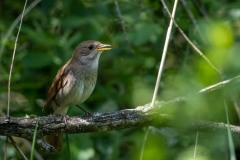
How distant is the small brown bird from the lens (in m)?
4.92

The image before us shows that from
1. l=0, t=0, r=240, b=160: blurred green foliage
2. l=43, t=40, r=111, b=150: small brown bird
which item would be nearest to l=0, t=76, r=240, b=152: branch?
l=43, t=40, r=111, b=150: small brown bird

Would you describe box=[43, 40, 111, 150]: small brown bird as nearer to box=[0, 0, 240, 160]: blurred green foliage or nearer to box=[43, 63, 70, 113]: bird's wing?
box=[43, 63, 70, 113]: bird's wing

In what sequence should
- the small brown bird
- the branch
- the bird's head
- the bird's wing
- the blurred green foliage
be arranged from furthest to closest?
the blurred green foliage → the bird's head → the bird's wing → the small brown bird → the branch

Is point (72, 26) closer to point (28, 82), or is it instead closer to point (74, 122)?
point (28, 82)

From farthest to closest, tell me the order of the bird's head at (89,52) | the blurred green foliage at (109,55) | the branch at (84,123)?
the blurred green foliage at (109,55) < the bird's head at (89,52) < the branch at (84,123)

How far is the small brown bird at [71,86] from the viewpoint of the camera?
4918 mm

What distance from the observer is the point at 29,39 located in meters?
6.02

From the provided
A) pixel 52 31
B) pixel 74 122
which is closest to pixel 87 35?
pixel 52 31

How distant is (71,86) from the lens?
16.4 feet

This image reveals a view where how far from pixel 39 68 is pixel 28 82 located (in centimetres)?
18

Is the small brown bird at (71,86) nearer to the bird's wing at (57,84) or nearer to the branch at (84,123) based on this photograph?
the bird's wing at (57,84)

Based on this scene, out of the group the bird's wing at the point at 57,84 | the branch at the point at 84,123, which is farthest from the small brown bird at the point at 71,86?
the branch at the point at 84,123

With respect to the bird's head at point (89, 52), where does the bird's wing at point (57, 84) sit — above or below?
below

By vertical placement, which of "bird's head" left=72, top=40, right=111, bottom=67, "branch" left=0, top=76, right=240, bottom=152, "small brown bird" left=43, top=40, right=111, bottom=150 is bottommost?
"branch" left=0, top=76, right=240, bottom=152
